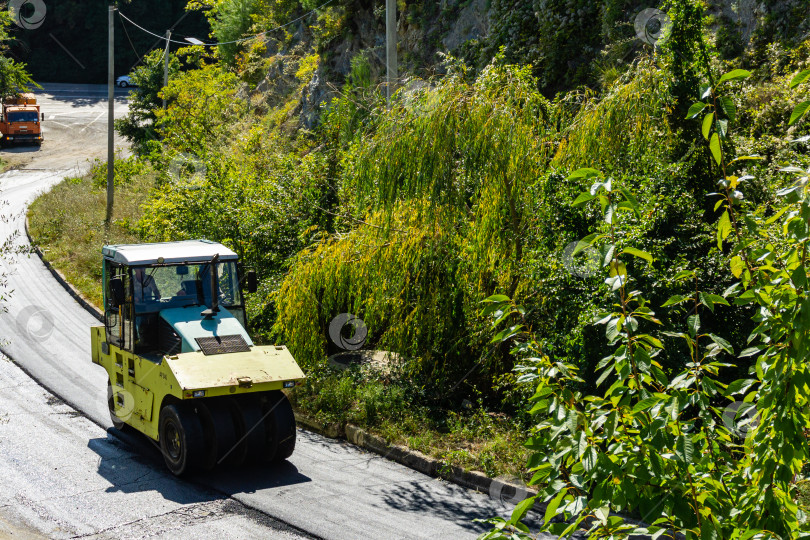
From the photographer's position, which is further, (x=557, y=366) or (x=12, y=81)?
(x=12, y=81)

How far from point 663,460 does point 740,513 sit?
337mm

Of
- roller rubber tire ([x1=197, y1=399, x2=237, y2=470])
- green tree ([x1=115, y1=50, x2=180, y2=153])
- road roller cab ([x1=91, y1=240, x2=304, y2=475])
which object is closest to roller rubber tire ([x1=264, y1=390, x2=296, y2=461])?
road roller cab ([x1=91, y1=240, x2=304, y2=475])

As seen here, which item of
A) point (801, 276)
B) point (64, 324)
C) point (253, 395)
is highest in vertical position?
point (801, 276)

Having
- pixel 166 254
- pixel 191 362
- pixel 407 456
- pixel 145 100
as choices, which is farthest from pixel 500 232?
pixel 145 100

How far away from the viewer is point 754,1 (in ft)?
55.0

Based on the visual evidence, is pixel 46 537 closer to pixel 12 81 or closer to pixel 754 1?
pixel 754 1

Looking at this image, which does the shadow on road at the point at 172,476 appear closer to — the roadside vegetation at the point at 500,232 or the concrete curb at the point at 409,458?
the concrete curb at the point at 409,458

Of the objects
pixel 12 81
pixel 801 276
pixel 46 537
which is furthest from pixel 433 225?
pixel 12 81

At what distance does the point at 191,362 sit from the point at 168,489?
167 cm

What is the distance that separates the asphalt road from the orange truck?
4108cm

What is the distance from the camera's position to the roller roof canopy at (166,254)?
1142 cm

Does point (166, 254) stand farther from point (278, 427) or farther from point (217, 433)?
point (278, 427)

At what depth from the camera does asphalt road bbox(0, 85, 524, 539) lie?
360 inches

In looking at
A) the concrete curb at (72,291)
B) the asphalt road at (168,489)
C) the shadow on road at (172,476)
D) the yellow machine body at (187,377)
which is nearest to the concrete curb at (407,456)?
the asphalt road at (168,489)
